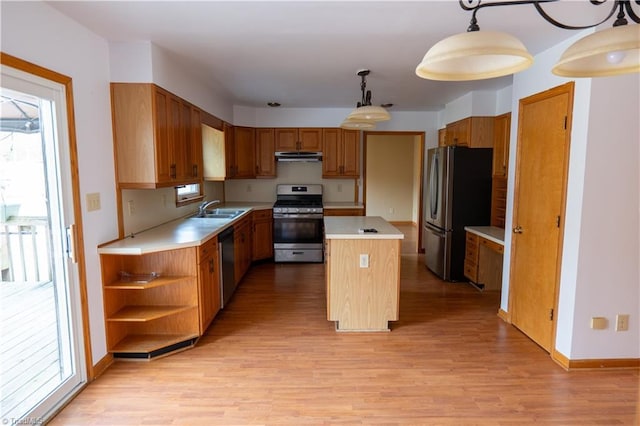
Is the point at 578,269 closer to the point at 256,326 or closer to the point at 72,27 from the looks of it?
the point at 256,326

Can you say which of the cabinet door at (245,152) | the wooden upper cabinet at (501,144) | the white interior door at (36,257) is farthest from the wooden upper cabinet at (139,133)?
the wooden upper cabinet at (501,144)

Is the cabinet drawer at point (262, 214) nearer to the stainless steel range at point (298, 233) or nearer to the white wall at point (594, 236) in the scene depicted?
the stainless steel range at point (298, 233)

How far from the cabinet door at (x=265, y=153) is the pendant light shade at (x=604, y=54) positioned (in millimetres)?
4529

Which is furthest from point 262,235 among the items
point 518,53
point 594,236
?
point 518,53

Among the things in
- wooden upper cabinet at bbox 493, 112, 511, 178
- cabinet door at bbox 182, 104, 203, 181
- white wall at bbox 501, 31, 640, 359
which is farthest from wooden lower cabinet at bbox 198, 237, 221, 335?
wooden upper cabinet at bbox 493, 112, 511, 178

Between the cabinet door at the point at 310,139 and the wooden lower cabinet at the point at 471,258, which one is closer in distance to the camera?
the wooden lower cabinet at the point at 471,258

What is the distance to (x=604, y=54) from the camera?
125 centimetres

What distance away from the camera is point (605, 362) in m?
2.52

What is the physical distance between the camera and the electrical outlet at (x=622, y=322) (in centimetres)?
248

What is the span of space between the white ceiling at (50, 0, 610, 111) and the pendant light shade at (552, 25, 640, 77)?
97 centimetres

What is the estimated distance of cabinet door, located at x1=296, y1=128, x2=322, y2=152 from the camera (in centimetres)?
550

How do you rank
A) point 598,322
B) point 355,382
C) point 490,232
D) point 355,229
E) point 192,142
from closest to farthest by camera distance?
point 355,382, point 598,322, point 355,229, point 192,142, point 490,232

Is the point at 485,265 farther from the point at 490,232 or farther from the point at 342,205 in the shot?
the point at 342,205

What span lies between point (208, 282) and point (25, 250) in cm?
130
